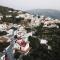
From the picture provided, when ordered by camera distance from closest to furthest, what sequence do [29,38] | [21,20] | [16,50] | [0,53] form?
1. [0,53]
2. [16,50]
3. [29,38]
4. [21,20]

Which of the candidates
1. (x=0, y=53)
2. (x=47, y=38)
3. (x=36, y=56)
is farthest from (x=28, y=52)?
(x=47, y=38)

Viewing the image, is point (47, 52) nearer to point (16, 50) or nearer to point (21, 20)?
point (16, 50)

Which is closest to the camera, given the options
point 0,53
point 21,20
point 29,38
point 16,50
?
point 0,53

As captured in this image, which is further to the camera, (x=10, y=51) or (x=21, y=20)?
(x=21, y=20)

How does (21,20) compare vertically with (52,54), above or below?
below

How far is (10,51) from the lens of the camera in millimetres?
24188

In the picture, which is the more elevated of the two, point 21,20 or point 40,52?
point 40,52

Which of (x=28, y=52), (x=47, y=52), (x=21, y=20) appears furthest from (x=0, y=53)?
(x=21, y=20)

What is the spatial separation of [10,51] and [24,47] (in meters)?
2.31

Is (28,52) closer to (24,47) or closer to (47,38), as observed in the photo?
(24,47)

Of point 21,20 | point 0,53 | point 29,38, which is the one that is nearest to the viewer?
point 0,53

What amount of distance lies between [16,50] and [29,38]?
3.51 m

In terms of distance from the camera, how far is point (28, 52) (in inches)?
943

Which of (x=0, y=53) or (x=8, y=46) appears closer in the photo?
(x=0, y=53)
